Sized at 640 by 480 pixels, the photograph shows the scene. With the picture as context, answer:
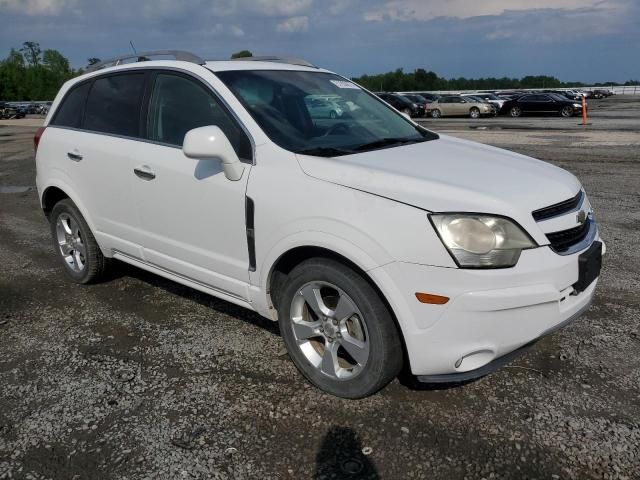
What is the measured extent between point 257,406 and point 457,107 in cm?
3316

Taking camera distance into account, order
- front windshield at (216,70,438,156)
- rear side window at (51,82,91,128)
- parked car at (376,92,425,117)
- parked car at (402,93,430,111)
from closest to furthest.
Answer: front windshield at (216,70,438,156) < rear side window at (51,82,91,128) < parked car at (376,92,425,117) < parked car at (402,93,430,111)

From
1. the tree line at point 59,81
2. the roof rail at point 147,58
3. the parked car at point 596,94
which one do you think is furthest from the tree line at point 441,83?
the roof rail at point 147,58

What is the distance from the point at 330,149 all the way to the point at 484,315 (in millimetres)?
1327

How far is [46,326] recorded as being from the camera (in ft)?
14.1

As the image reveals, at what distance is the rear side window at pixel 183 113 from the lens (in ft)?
11.4

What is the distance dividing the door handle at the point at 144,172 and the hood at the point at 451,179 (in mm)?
1242

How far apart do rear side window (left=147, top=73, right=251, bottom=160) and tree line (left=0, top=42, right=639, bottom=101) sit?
300 feet

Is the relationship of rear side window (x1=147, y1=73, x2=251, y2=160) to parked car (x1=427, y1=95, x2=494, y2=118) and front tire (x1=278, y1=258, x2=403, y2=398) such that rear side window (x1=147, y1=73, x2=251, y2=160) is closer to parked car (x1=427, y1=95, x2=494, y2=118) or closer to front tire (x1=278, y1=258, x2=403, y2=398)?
front tire (x1=278, y1=258, x2=403, y2=398)

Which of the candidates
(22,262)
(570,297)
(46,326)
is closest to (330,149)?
(570,297)

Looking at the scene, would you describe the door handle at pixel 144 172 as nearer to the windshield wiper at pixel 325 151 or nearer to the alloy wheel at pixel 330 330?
the windshield wiper at pixel 325 151

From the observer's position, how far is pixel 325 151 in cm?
330

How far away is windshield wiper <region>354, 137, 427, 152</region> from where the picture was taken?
3500mm

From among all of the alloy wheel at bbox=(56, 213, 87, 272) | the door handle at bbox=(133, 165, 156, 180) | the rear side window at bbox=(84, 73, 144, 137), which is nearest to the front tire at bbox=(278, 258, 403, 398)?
the door handle at bbox=(133, 165, 156, 180)

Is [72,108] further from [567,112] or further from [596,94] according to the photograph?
[596,94]
